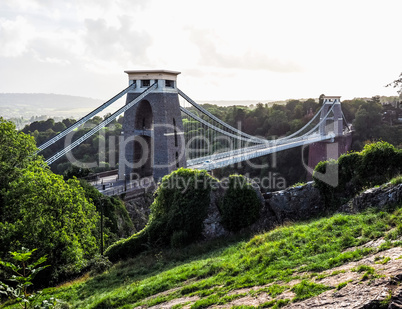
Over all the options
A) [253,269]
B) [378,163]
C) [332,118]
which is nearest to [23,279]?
[253,269]

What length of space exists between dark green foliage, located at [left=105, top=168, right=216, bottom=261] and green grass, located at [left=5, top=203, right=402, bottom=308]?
2453 millimetres

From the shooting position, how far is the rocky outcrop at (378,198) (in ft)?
25.8

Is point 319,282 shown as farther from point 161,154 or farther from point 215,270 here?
point 161,154

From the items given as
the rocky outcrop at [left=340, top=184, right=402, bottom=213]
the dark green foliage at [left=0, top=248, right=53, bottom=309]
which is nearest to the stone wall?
the rocky outcrop at [left=340, top=184, right=402, bottom=213]

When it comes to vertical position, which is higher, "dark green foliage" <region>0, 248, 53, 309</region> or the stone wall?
"dark green foliage" <region>0, 248, 53, 309</region>

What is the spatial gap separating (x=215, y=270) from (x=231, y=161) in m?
20.2

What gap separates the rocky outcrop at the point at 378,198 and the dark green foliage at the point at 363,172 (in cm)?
165

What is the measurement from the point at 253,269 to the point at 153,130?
1608 cm

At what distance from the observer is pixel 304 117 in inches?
1935

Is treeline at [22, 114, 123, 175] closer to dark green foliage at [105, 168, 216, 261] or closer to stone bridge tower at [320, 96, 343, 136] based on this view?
dark green foliage at [105, 168, 216, 261]

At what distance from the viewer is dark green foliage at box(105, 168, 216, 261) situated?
11938 mm

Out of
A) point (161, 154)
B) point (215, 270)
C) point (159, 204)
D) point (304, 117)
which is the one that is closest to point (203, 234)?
point (159, 204)

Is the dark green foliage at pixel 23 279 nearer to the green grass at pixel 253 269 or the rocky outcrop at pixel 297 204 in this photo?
the green grass at pixel 253 269

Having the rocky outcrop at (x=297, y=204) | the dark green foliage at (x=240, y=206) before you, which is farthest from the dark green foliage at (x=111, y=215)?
the rocky outcrop at (x=297, y=204)
